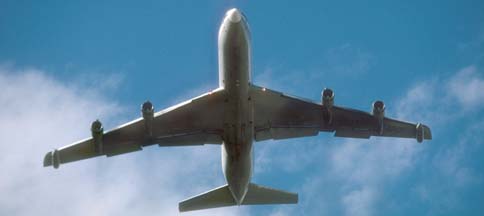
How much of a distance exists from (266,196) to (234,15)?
535 inches

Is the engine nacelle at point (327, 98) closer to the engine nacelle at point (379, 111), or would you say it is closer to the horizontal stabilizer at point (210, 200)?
the engine nacelle at point (379, 111)

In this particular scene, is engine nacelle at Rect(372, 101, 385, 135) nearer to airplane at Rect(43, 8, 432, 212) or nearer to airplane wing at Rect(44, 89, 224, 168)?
airplane at Rect(43, 8, 432, 212)

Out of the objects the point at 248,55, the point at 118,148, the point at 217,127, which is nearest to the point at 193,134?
the point at 217,127

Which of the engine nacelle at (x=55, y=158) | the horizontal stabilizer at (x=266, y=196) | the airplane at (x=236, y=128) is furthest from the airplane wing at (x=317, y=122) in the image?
the engine nacelle at (x=55, y=158)

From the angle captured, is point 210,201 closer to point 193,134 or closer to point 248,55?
point 193,134

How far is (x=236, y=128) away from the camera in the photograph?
46.4 m

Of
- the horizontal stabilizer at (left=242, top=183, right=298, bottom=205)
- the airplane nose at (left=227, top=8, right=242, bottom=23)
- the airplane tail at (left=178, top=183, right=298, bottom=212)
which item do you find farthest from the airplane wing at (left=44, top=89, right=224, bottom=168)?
the airplane nose at (left=227, top=8, right=242, bottom=23)

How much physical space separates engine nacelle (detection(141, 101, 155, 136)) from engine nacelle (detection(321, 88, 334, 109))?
10.8 metres

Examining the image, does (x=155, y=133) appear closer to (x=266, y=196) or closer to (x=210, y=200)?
(x=210, y=200)

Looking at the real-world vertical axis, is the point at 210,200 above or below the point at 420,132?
below

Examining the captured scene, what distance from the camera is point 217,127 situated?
160 ft

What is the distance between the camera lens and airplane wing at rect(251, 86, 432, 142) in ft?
161

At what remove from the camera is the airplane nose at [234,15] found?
42.7m

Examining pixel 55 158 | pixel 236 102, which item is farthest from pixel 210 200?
pixel 55 158
